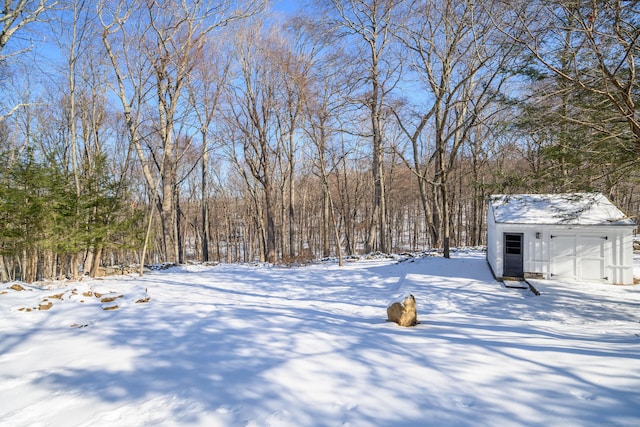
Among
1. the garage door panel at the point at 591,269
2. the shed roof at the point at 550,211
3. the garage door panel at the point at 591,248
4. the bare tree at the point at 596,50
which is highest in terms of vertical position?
the bare tree at the point at 596,50

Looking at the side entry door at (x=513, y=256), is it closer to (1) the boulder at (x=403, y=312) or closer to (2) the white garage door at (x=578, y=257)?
(2) the white garage door at (x=578, y=257)

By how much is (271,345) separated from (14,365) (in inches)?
107

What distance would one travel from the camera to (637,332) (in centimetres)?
484

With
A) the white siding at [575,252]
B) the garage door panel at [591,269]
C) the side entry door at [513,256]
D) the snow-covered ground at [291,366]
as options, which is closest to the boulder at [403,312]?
the snow-covered ground at [291,366]

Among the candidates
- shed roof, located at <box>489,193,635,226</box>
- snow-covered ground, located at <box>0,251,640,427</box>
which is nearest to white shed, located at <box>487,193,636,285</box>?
shed roof, located at <box>489,193,635,226</box>

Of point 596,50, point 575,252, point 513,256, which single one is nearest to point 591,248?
point 575,252

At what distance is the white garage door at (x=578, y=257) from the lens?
32.2ft

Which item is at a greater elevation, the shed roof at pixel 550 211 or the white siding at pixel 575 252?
the shed roof at pixel 550 211

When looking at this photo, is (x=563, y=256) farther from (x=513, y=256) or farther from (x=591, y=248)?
Result: (x=513, y=256)

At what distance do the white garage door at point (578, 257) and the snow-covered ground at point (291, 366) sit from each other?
3.44 m

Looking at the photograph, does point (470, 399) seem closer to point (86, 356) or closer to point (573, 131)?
point (86, 356)

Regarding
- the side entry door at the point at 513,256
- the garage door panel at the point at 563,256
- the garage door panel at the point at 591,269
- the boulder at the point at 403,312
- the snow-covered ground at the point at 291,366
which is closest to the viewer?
the snow-covered ground at the point at 291,366

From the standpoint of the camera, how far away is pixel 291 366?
131 inches

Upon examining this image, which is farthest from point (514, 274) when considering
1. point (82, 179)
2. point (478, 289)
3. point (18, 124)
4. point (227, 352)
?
point (18, 124)
